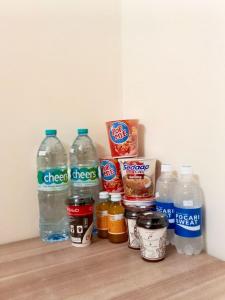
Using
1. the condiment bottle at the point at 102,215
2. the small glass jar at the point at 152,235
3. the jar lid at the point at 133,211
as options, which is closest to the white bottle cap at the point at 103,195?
the condiment bottle at the point at 102,215

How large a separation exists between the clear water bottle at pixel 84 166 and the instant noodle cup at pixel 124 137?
10cm

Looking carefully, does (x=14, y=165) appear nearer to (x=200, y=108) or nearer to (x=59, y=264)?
(x=59, y=264)

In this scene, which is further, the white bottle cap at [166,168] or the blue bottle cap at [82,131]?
the blue bottle cap at [82,131]

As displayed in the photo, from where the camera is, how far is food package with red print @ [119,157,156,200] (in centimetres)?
111

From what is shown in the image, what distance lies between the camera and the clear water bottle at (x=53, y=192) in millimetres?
1128

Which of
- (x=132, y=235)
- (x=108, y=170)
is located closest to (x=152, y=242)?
(x=132, y=235)

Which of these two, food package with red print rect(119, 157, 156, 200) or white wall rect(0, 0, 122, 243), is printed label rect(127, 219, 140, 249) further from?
white wall rect(0, 0, 122, 243)

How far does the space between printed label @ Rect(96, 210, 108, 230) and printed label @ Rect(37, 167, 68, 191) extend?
0.56 feet

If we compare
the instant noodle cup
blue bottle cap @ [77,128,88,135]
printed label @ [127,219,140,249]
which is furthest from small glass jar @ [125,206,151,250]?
blue bottle cap @ [77,128,88,135]

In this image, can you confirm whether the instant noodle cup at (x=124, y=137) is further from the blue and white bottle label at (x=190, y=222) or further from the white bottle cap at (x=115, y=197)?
the blue and white bottle label at (x=190, y=222)

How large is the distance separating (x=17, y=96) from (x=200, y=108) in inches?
24.0

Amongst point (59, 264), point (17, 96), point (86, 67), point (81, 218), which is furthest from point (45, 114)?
point (59, 264)

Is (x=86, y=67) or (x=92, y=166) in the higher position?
(x=86, y=67)

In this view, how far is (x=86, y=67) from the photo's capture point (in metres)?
1.26
